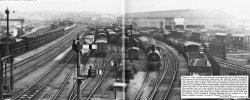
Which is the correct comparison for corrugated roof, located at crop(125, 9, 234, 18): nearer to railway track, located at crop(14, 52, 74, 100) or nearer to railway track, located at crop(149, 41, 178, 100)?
railway track, located at crop(149, 41, 178, 100)

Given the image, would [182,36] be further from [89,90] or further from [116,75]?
[89,90]

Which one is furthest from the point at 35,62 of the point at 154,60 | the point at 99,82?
the point at 154,60

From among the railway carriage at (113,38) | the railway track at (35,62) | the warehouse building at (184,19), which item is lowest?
the railway track at (35,62)

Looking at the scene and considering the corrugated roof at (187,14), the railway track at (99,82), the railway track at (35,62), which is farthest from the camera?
the corrugated roof at (187,14)

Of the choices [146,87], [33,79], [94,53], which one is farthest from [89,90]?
[94,53]

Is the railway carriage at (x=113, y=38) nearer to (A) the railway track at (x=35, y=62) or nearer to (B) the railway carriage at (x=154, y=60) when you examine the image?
(A) the railway track at (x=35, y=62)

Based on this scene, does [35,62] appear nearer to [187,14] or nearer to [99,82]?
[99,82]

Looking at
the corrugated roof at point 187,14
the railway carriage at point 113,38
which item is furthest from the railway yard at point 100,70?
the corrugated roof at point 187,14
